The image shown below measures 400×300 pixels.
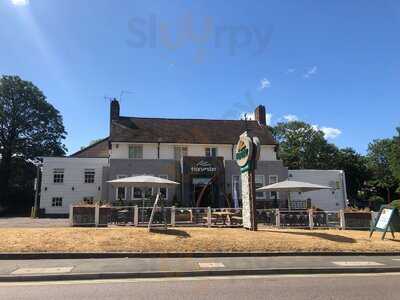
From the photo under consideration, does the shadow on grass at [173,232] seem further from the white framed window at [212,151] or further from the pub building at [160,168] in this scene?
the white framed window at [212,151]

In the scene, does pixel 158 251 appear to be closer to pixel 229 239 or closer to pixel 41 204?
pixel 229 239

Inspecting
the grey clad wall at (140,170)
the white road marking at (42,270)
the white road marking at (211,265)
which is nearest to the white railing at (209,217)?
the white road marking at (211,265)

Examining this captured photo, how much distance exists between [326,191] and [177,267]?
103 ft

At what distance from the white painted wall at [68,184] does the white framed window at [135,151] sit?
2.85 m

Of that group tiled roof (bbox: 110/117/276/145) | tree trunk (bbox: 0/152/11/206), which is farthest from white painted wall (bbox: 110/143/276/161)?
tree trunk (bbox: 0/152/11/206)

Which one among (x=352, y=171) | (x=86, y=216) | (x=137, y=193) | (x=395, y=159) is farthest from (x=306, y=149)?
(x=86, y=216)

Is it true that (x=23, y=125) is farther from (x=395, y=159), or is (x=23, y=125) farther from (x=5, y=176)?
(x=395, y=159)

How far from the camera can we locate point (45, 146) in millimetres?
53344

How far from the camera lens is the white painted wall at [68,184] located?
34188 millimetres

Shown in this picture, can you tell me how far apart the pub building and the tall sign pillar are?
11.9 meters

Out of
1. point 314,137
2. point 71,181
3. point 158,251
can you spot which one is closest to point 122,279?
point 158,251

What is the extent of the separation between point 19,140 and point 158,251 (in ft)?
147

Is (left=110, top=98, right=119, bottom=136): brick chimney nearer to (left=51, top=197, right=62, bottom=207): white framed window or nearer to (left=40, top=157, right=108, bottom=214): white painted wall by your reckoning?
(left=40, top=157, right=108, bottom=214): white painted wall

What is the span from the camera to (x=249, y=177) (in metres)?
18.0
